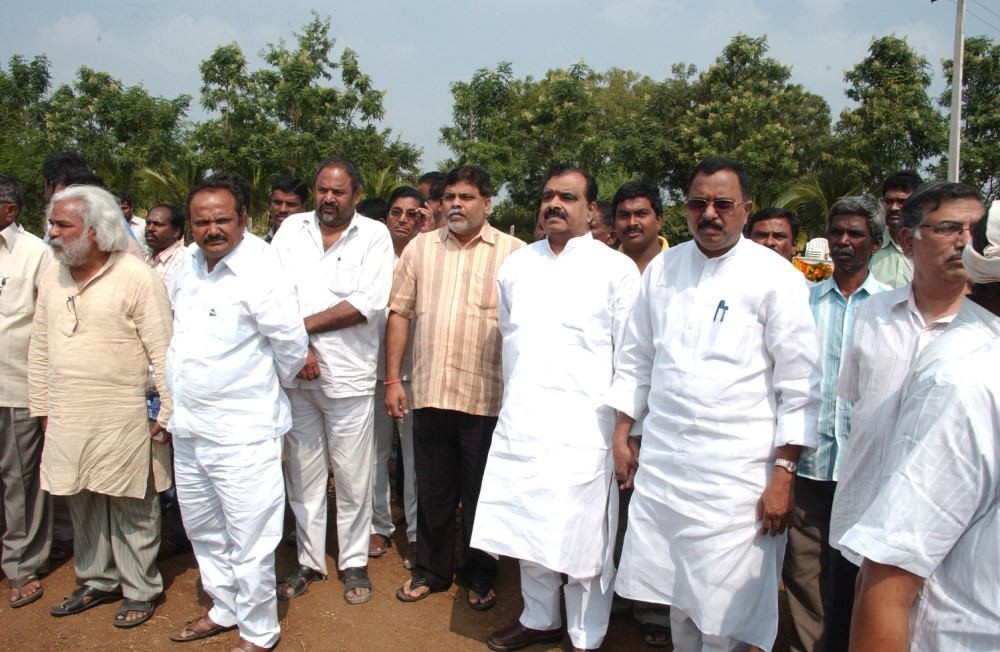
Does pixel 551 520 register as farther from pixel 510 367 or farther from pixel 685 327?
pixel 685 327

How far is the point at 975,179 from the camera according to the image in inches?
746

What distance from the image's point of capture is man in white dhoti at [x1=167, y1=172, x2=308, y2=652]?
346 cm

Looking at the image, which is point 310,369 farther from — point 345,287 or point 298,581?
point 298,581

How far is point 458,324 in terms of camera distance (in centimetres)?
396

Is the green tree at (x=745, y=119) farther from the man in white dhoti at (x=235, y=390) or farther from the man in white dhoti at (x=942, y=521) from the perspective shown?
the man in white dhoti at (x=942, y=521)

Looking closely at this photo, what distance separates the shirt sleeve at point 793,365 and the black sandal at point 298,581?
2.67 metres

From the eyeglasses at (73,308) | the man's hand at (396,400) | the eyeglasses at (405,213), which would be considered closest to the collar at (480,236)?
the man's hand at (396,400)

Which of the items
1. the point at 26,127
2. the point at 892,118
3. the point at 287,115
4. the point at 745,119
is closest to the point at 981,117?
the point at 892,118

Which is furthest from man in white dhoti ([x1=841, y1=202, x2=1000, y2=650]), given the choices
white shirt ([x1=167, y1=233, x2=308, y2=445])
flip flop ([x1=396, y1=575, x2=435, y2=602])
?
flip flop ([x1=396, y1=575, x2=435, y2=602])

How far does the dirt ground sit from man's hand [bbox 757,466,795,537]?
4.10ft

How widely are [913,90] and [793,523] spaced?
772 inches

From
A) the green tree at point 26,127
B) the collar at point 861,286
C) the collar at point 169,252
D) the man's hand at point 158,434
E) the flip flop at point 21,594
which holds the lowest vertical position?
the flip flop at point 21,594

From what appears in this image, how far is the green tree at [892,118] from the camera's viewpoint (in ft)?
63.3

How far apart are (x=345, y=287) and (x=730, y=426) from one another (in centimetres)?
217
